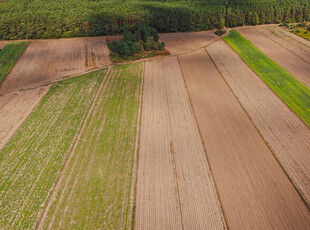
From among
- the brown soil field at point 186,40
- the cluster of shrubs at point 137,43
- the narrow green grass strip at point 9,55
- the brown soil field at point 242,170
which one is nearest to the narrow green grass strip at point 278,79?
the brown soil field at point 186,40

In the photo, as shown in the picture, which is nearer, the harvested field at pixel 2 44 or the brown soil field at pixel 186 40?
the brown soil field at pixel 186 40

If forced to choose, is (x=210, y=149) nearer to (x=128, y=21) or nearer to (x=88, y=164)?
(x=88, y=164)

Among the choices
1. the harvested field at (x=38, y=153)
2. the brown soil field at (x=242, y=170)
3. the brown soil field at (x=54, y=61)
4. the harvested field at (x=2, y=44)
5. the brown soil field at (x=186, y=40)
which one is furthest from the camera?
the harvested field at (x=2, y=44)

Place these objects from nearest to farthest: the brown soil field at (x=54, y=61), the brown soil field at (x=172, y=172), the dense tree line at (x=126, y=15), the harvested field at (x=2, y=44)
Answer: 1. the brown soil field at (x=172, y=172)
2. the brown soil field at (x=54, y=61)
3. the harvested field at (x=2, y=44)
4. the dense tree line at (x=126, y=15)

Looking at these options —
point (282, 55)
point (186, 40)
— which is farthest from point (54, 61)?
point (282, 55)

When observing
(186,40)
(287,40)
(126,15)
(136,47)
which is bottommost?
(287,40)

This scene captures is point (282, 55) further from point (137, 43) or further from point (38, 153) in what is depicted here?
point (38, 153)

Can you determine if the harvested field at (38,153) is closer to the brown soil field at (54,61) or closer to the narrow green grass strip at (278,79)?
the brown soil field at (54,61)

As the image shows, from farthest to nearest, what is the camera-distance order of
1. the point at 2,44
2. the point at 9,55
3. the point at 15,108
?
the point at 2,44 → the point at 9,55 → the point at 15,108
